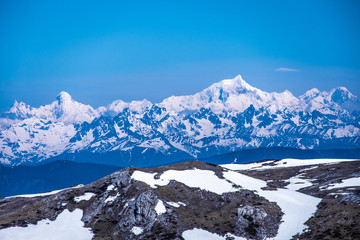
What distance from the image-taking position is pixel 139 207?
105500 millimetres

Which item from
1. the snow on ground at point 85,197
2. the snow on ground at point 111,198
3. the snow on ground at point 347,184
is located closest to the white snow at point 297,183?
the snow on ground at point 347,184

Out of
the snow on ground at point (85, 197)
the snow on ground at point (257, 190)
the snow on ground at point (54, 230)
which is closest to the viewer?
the snow on ground at point (257, 190)

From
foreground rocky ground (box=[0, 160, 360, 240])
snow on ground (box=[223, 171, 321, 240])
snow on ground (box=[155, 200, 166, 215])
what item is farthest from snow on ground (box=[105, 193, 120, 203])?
snow on ground (box=[223, 171, 321, 240])

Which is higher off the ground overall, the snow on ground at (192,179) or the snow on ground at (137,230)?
the snow on ground at (192,179)

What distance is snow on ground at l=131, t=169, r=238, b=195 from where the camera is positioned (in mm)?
119750

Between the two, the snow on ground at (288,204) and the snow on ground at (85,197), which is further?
the snow on ground at (85,197)

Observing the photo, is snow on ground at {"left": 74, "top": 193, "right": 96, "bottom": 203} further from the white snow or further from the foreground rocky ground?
the white snow

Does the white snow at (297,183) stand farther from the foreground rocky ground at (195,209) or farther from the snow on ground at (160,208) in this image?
the snow on ground at (160,208)

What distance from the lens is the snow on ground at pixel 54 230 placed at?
3952 inches

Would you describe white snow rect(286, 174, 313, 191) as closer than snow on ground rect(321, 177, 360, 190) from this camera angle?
No

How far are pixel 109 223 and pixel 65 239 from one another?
12004mm

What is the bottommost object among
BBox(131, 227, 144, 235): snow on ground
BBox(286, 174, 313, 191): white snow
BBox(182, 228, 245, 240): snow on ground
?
BBox(182, 228, 245, 240): snow on ground

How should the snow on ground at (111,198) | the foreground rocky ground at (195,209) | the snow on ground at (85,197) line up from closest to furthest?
the foreground rocky ground at (195,209) → the snow on ground at (111,198) → the snow on ground at (85,197)

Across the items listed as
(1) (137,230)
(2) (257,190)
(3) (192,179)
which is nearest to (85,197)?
(1) (137,230)
